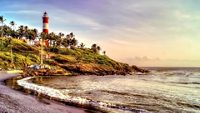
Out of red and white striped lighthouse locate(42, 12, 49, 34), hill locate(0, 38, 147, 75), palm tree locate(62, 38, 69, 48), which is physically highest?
red and white striped lighthouse locate(42, 12, 49, 34)

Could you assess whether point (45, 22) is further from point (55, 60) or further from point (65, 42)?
point (65, 42)

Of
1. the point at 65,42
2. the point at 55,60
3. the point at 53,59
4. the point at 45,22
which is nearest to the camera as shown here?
the point at 55,60

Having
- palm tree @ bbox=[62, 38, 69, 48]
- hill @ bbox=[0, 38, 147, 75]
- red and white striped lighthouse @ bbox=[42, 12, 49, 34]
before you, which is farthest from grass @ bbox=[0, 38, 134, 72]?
red and white striped lighthouse @ bbox=[42, 12, 49, 34]

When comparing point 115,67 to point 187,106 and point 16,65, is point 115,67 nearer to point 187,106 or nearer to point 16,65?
point 16,65

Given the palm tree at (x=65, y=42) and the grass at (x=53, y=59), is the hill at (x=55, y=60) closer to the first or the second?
the grass at (x=53, y=59)

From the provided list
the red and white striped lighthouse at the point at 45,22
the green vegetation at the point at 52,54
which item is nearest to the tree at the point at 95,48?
the green vegetation at the point at 52,54

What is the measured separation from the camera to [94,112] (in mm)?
22578

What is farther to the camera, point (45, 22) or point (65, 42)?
point (65, 42)

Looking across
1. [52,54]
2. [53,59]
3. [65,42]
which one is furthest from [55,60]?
[65,42]

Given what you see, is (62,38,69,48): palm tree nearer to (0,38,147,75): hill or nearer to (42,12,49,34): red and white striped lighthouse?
(0,38,147,75): hill

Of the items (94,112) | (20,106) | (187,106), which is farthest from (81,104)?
(187,106)

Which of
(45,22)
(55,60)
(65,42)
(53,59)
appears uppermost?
(45,22)

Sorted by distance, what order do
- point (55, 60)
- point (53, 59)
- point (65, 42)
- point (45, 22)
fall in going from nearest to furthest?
1. point (55, 60)
2. point (53, 59)
3. point (45, 22)
4. point (65, 42)

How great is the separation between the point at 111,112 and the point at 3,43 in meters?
105
